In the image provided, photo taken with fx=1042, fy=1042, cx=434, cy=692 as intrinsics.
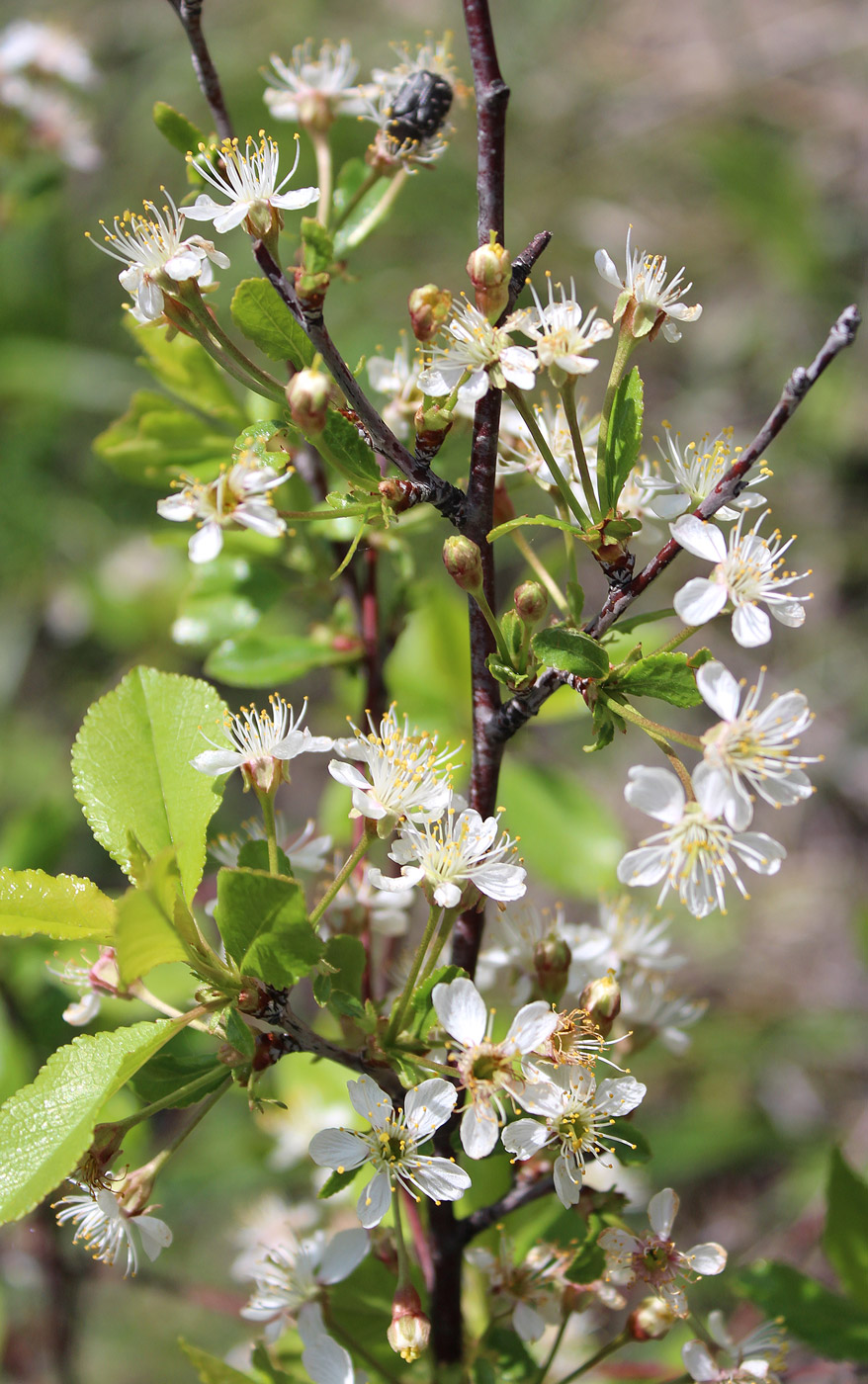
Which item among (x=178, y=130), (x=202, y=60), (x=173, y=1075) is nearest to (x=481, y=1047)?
(x=173, y=1075)

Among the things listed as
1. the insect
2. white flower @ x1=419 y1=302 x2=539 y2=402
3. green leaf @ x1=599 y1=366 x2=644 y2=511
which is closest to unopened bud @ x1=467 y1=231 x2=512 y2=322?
white flower @ x1=419 y1=302 x2=539 y2=402

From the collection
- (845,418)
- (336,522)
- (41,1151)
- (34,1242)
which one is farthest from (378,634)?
(845,418)

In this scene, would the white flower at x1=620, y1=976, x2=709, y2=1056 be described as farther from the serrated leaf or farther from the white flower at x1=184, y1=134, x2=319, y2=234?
the white flower at x1=184, y1=134, x2=319, y2=234

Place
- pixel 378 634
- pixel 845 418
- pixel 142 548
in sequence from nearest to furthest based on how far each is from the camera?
1. pixel 378 634
2. pixel 142 548
3. pixel 845 418

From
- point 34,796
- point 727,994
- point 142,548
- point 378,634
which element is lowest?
point 727,994

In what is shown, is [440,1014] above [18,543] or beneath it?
above

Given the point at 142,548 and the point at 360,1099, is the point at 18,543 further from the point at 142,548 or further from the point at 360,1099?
the point at 360,1099
